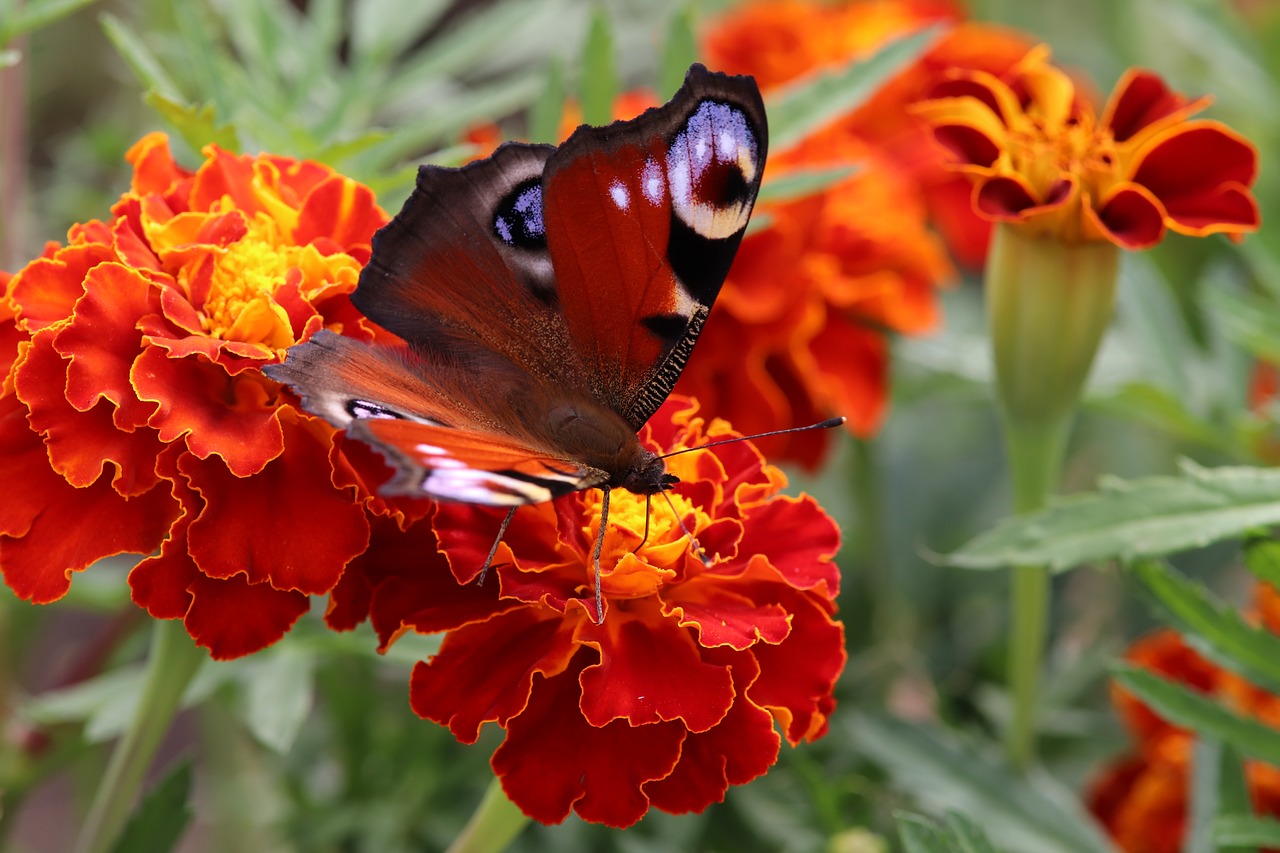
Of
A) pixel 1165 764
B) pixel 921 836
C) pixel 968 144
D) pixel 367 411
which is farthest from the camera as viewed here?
pixel 1165 764

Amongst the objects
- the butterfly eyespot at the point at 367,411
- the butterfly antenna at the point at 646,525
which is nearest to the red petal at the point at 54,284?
the butterfly eyespot at the point at 367,411

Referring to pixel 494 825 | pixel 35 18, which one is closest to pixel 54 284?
pixel 35 18

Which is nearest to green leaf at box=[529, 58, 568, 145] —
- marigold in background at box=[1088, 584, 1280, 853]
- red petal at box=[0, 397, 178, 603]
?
red petal at box=[0, 397, 178, 603]

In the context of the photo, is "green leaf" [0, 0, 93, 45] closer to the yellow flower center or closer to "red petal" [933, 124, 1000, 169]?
the yellow flower center

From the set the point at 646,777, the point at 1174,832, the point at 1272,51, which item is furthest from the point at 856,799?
the point at 1272,51

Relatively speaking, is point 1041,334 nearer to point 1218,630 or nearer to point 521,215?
point 1218,630

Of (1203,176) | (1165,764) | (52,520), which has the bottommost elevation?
(1165,764)

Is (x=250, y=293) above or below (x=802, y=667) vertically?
above

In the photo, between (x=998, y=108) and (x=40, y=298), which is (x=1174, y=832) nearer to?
(x=998, y=108)
